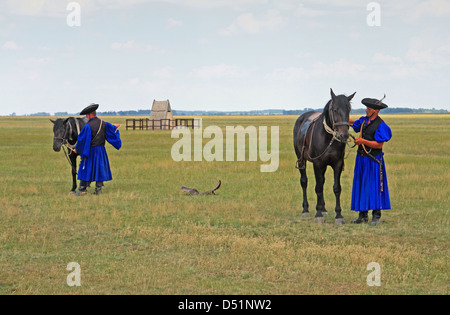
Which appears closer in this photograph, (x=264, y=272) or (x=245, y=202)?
(x=264, y=272)

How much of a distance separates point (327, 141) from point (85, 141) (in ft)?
23.2

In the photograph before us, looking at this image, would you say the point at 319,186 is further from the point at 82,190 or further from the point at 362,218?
the point at 82,190

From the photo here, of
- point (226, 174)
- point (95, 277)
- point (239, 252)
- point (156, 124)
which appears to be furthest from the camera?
point (156, 124)

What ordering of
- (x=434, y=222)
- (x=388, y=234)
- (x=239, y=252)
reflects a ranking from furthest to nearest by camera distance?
(x=434, y=222) < (x=388, y=234) < (x=239, y=252)

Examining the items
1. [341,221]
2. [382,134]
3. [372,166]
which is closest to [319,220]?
[341,221]

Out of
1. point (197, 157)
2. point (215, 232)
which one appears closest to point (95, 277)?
point (215, 232)

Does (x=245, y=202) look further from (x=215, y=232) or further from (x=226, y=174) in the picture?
(x=226, y=174)

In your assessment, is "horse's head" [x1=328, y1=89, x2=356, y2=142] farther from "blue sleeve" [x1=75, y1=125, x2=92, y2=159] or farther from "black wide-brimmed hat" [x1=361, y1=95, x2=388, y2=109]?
"blue sleeve" [x1=75, y1=125, x2=92, y2=159]

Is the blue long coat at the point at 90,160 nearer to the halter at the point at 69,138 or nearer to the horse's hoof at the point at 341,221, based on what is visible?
the halter at the point at 69,138

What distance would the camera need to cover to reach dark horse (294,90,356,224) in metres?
10.1

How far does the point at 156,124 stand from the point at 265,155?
A: 44835 mm

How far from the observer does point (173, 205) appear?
43.6 ft

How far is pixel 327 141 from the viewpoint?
11.0 meters

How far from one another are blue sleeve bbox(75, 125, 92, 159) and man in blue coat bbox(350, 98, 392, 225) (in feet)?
24.8
